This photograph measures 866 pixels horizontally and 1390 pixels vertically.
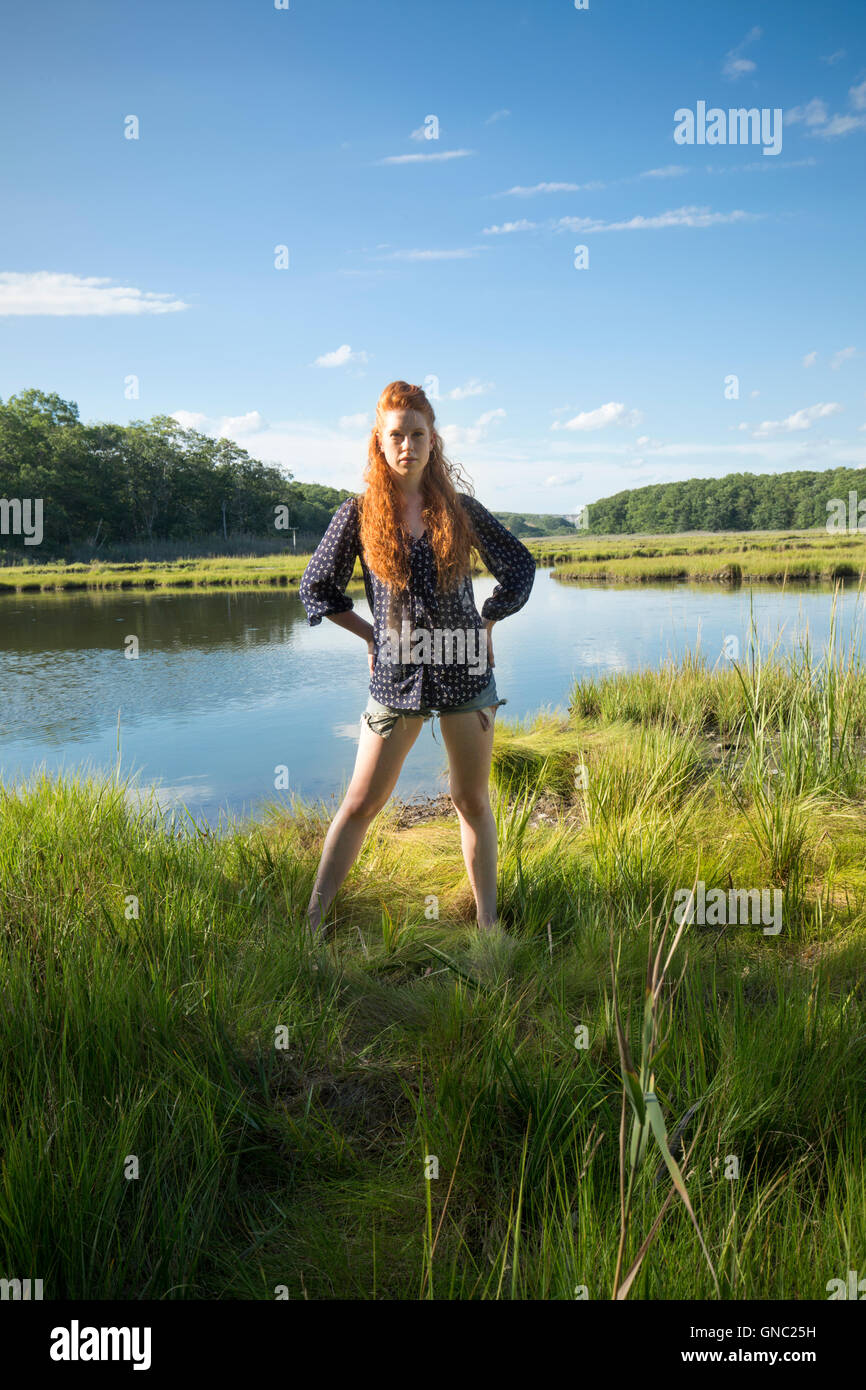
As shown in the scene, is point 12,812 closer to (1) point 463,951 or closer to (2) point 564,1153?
(1) point 463,951

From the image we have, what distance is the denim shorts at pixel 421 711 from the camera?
2.78 m

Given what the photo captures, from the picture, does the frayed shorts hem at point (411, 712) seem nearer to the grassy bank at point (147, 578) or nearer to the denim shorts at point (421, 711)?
the denim shorts at point (421, 711)

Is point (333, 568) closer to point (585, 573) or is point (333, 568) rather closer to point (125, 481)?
point (585, 573)

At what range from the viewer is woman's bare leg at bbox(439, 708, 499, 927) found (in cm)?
280

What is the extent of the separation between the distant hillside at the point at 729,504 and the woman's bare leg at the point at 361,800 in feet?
259

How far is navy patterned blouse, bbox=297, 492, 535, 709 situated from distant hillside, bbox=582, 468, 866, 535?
7867 centimetres

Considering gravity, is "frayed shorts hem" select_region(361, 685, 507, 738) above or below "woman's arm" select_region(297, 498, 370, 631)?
below

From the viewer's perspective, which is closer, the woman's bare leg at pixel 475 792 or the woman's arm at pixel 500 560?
the woman's bare leg at pixel 475 792

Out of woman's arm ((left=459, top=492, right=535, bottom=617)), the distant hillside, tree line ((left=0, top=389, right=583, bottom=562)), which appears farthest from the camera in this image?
the distant hillside

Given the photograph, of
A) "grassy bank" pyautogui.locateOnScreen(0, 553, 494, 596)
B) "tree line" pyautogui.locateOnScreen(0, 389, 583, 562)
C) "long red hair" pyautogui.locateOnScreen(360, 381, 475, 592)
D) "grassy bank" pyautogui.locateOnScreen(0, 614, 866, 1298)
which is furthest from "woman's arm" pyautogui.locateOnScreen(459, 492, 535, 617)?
"tree line" pyautogui.locateOnScreen(0, 389, 583, 562)

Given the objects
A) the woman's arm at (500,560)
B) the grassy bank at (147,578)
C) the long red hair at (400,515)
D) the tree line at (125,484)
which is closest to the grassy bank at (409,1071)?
the woman's arm at (500,560)

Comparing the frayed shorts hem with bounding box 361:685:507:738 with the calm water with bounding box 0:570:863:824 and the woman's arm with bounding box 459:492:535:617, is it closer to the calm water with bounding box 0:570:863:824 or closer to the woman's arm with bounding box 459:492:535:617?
the woman's arm with bounding box 459:492:535:617

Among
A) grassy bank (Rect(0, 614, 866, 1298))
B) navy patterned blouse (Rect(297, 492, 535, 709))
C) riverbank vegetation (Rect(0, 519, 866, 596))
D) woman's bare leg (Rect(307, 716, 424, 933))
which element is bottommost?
grassy bank (Rect(0, 614, 866, 1298))

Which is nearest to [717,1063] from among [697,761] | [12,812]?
[12,812]
